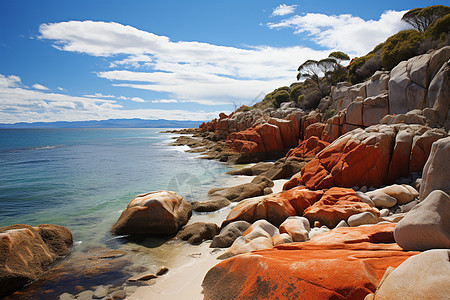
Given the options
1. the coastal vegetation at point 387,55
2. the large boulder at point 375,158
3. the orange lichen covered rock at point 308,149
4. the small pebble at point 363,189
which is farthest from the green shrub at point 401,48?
the small pebble at point 363,189

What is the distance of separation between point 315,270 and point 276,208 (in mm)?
5587

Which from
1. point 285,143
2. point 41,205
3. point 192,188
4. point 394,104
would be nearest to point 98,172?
point 41,205

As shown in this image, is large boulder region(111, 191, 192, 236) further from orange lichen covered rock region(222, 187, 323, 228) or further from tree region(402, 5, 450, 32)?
tree region(402, 5, 450, 32)

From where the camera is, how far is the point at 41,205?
1414cm

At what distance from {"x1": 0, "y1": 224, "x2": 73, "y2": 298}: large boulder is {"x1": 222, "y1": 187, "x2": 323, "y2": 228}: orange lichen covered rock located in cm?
→ 560

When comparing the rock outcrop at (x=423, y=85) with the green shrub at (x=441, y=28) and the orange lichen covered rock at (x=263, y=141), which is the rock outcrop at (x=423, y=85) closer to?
the green shrub at (x=441, y=28)

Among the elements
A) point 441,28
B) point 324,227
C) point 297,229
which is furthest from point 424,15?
point 297,229

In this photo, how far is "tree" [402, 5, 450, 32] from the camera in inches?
1088

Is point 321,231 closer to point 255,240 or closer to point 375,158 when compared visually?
point 255,240

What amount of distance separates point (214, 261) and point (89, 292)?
307 centimetres

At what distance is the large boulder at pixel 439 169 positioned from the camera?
511 centimetres

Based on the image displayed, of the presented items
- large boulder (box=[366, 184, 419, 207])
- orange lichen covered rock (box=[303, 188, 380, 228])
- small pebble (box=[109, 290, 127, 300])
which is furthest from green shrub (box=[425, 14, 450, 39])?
small pebble (box=[109, 290, 127, 300])

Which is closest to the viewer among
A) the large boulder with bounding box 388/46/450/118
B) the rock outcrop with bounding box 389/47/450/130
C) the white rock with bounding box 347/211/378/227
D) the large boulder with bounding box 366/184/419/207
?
the white rock with bounding box 347/211/378/227

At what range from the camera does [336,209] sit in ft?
25.7
